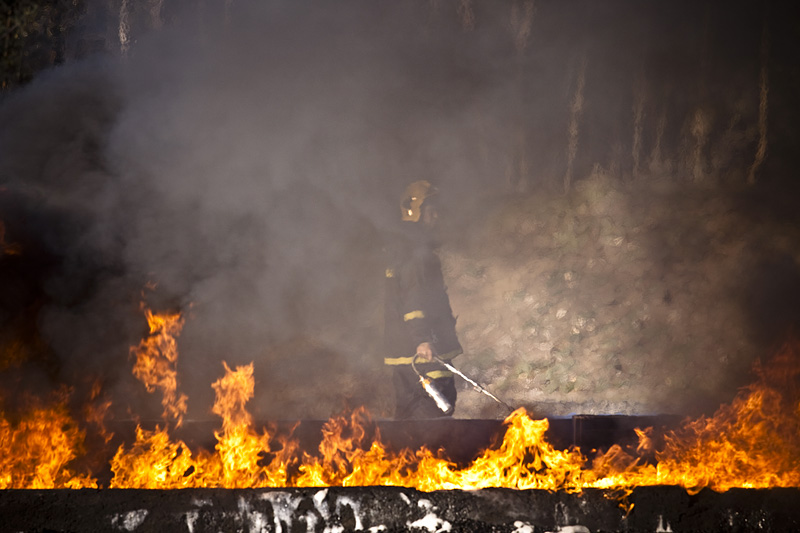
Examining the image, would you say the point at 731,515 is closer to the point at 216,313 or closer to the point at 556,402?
the point at 556,402

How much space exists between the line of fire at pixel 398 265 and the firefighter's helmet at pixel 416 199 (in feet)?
0.10

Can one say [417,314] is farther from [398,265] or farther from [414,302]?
[398,265]

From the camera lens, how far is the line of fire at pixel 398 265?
9.28 feet

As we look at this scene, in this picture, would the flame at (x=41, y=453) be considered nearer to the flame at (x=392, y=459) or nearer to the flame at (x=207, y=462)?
the flame at (x=392, y=459)

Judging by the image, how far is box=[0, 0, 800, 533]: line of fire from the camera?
2828 millimetres

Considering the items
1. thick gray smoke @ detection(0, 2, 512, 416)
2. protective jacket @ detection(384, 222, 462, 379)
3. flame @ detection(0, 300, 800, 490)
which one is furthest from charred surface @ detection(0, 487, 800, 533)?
thick gray smoke @ detection(0, 2, 512, 416)

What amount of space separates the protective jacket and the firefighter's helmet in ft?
0.22

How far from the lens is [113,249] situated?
446cm

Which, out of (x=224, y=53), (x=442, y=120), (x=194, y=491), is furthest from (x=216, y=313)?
(x=194, y=491)

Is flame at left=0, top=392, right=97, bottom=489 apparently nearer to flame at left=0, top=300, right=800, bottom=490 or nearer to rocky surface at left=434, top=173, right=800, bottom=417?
flame at left=0, top=300, right=800, bottom=490

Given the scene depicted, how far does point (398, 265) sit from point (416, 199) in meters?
0.56

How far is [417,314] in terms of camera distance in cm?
435

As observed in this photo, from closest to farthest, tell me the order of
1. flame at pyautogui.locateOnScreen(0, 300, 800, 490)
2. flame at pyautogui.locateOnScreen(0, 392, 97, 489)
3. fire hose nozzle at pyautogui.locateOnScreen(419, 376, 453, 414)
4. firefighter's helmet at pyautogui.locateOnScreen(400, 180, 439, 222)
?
flame at pyautogui.locateOnScreen(0, 300, 800, 490) → flame at pyautogui.locateOnScreen(0, 392, 97, 489) → fire hose nozzle at pyautogui.locateOnScreen(419, 376, 453, 414) → firefighter's helmet at pyautogui.locateOnScreen(400, 180, 439, 222)

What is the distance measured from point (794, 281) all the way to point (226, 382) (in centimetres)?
588
